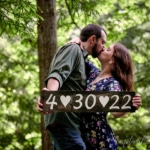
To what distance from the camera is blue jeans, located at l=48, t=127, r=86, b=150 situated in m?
2.97

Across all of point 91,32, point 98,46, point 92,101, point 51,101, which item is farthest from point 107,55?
point 51,101

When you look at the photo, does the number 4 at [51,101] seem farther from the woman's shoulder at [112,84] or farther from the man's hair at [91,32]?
the man's hair at [91,32]

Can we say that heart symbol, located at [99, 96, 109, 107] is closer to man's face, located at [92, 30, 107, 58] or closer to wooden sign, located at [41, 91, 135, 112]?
wooden sign, located at [41, 91, 135, 112]

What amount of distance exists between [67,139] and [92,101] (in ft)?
1.64

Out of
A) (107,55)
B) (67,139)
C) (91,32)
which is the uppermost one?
(91,32)

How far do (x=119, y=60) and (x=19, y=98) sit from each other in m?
4.48

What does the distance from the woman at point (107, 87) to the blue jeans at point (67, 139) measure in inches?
6.8

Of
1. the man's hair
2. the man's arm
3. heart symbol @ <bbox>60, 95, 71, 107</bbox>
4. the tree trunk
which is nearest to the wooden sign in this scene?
heart symbol @ <bbox>60, 95, 71, 107</bbox>

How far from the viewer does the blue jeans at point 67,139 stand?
2967 millimetres

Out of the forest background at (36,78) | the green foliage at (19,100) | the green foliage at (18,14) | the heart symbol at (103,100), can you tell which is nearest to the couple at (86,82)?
the heart symbol at (103,100)

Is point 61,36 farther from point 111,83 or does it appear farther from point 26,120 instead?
point 111,83

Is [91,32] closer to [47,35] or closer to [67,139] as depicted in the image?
[67,139]

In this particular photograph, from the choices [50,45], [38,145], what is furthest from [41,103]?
[38,145]

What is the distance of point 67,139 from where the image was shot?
2.97 meters
